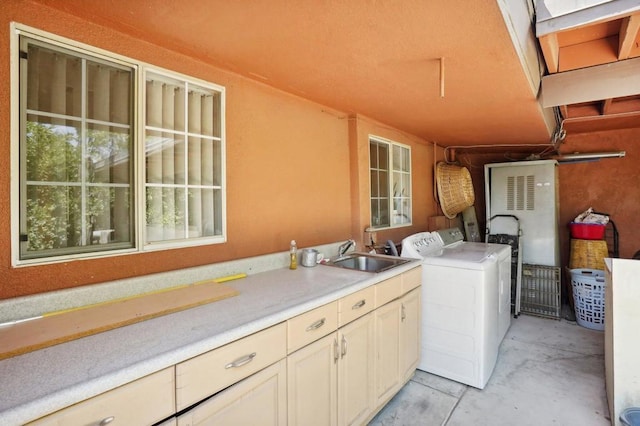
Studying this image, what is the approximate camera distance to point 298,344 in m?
1.48

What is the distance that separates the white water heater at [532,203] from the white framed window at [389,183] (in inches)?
61.4

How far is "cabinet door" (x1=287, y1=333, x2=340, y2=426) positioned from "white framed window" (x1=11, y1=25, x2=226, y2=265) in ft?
2.81

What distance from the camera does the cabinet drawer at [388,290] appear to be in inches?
80.4

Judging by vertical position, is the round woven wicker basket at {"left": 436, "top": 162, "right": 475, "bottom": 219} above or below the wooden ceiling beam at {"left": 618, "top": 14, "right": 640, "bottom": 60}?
below

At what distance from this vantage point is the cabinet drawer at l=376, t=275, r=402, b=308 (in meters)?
2.04

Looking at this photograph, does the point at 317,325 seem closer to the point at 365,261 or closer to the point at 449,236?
the point at 365,261

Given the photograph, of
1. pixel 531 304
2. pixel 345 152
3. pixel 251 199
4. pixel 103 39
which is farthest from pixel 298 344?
pixel 531 304

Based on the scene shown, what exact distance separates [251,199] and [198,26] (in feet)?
3.32

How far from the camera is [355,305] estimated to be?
1.84 m

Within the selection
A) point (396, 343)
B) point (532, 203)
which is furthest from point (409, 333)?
point (532, 203)

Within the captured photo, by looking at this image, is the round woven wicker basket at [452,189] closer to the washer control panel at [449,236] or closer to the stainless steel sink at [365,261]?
the washer control panel at [449,236]

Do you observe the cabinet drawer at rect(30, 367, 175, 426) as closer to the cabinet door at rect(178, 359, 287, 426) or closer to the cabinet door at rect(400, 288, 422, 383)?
the cabinet door at rect(178, 359, 287, 426)

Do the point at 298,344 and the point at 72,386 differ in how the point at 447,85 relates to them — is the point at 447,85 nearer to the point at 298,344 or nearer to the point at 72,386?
the point at 298,344

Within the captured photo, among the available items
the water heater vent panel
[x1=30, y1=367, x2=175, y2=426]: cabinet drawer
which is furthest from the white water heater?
[x1=30, y1=367, x2=175, y2=426]: cabinet drawer
